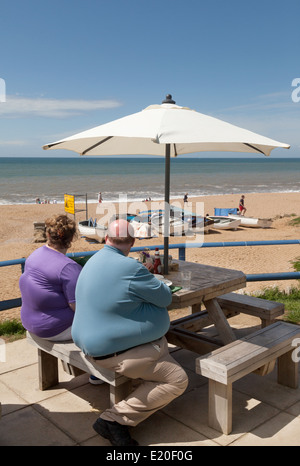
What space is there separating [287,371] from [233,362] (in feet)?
2.91

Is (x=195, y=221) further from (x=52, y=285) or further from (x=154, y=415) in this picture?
(x=52, y=285)

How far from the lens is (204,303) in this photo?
370cm

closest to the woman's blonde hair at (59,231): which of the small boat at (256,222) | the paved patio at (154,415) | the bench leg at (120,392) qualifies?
the bench leg at (120,392)

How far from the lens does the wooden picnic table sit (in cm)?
336

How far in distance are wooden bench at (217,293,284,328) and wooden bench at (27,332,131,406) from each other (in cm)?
169

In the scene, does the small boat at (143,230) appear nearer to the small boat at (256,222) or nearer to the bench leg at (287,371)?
the small boat at (256,222)

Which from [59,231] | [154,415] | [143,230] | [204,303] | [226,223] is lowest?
[143,230]

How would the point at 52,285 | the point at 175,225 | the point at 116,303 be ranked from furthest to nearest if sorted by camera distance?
the point at 175,225, the point at 52,285, the point at 116,303

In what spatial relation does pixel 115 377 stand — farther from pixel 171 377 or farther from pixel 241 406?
pixel 241 406

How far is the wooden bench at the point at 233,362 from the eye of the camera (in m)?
2.77

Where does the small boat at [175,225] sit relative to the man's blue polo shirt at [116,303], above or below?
below

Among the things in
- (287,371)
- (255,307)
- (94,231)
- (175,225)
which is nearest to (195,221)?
(175,225)

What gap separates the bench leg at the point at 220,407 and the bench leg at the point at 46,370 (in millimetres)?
1322
